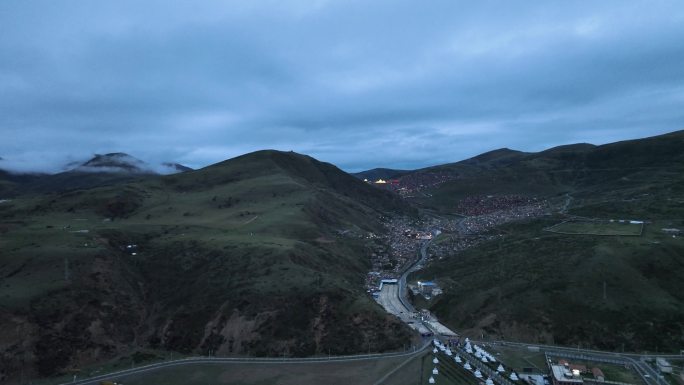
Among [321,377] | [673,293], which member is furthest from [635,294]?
[321,377]

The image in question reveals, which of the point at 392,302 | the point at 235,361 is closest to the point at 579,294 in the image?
the point at 392,302

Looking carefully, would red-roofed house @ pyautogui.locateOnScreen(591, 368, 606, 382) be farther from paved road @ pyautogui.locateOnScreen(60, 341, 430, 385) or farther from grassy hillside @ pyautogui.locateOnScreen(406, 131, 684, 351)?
paved road @ pyautogui.locateOnScreen(60, 341, 430, 385)

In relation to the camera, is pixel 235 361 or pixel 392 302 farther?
pixel 392 302

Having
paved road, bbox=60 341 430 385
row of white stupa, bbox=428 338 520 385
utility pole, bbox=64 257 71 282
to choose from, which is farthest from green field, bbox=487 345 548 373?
utility pole, bbox=64 257 71 282

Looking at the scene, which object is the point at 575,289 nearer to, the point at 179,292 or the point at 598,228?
the point at 598,228

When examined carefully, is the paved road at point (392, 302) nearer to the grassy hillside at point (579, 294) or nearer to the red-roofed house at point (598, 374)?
the grassy hillside at point (579, 294)

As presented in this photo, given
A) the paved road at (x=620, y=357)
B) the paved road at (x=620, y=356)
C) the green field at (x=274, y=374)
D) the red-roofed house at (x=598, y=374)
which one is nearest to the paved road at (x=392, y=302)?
the paved road at (x=620, y=357)
